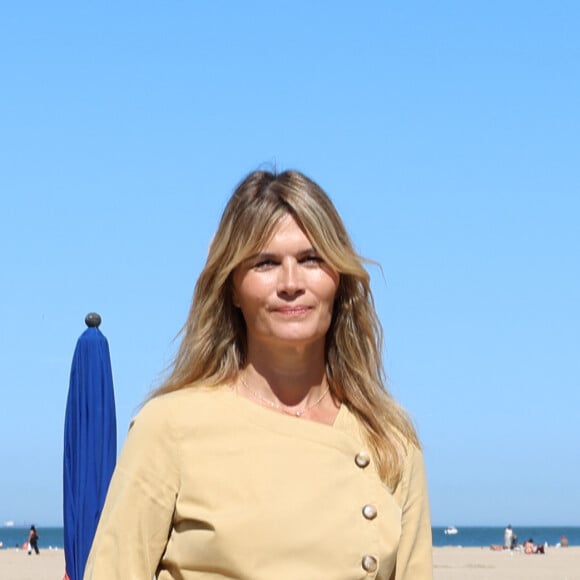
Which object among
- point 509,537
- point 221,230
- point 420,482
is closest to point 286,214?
point 221,230

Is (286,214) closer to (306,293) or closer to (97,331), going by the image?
(306,293)

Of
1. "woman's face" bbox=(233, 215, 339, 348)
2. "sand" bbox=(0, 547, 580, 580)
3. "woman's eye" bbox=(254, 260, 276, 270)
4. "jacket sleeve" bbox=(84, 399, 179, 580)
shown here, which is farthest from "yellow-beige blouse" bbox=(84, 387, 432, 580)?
"sand" bbox=(0, 547, 580, 580)

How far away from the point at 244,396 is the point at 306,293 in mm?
268

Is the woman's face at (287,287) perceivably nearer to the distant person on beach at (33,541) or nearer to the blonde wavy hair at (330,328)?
the blonde wavy hair at (330,328)

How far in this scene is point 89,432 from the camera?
989cm

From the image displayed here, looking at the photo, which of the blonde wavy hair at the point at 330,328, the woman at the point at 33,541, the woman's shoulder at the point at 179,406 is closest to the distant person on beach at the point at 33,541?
the woman at the point at 33,541

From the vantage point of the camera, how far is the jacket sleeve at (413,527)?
10.0 feet

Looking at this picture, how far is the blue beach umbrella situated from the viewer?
9.75 m

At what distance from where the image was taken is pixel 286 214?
2.96m

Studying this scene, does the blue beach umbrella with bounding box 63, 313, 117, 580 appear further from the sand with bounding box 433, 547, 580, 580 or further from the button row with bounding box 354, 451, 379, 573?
the sand with bounding box 433, 547, 580, 580

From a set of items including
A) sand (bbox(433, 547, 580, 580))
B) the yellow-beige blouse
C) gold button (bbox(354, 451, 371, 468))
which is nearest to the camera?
the yellow-beige blouse

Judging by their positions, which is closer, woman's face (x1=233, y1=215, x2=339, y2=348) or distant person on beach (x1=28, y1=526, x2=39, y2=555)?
woman's face (x1=233, y1=215, x2=339, y2=348)

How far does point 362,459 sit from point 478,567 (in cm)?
3014

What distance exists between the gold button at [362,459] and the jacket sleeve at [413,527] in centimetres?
11
